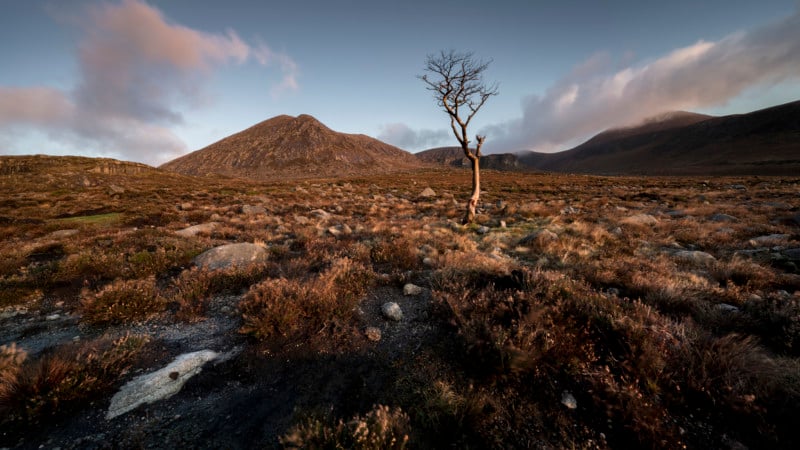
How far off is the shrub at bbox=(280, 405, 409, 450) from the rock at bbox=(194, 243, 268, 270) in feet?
18.0

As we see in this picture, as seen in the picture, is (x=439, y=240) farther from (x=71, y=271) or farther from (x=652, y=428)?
(x=71, y=271)

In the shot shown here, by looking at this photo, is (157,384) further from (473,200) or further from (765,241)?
(765,241)

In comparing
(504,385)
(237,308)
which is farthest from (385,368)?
(237,308)

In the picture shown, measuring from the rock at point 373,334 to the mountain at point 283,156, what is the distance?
115m

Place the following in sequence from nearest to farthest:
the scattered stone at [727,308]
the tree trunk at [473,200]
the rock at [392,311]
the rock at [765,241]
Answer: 1. the scattered stone at [727,308]
2. the rock at [392,311]
3. the rock at [765,241]
4. the tree trunk at [473,200]

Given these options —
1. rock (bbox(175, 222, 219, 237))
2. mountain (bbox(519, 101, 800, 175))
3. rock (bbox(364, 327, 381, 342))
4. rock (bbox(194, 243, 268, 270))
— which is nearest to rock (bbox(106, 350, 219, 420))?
rock (bbox(364, 327, 381, 342))

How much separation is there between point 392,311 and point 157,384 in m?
3.10

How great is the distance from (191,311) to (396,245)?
4811 millimetres

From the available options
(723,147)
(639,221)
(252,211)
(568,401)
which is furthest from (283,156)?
(723,147)

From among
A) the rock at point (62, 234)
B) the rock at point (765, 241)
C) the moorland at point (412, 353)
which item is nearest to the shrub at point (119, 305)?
the moorland at point (412, 353)

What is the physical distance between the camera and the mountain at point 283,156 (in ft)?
407

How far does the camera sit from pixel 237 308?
4.71 metres

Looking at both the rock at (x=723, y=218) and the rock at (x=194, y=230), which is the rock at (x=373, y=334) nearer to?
the rock at (x=194, y=230)

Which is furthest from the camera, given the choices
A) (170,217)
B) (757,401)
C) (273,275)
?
(170,217)
